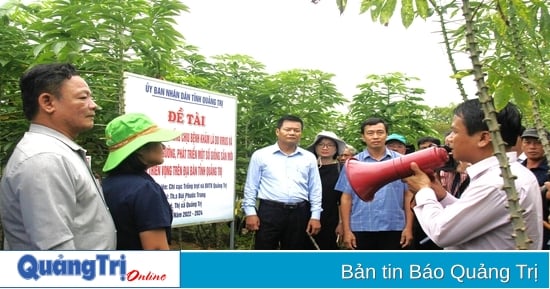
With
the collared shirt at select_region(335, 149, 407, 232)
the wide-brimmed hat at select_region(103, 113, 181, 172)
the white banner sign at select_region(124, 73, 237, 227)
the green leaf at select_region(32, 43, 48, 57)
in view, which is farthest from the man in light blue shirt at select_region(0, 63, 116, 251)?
the collared shirt at select_region(335, 149, 407, 232)

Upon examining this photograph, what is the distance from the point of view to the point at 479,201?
1793 mm

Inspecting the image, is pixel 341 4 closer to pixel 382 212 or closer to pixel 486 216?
pixel 486 216

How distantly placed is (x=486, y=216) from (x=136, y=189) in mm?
1230

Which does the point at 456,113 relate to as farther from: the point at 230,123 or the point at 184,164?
the point at 230,123

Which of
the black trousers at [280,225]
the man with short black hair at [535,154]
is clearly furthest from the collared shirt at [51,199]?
the man with short black hair at [535,154]

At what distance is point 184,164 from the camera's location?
3.71 metres

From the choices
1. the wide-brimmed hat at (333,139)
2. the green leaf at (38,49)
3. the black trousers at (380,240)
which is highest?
the green leaf at (38,49)

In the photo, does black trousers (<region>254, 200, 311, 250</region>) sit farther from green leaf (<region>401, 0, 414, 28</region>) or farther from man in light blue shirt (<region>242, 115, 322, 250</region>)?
green leaf (<region>401, 0, 414, 28</region>)

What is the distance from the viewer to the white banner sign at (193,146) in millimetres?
3434

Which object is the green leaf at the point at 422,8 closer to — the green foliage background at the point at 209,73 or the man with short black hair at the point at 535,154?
the green foliage background at the point at 209,73

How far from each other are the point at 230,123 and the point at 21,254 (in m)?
2.54

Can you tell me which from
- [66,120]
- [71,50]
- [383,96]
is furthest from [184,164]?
[383,96]

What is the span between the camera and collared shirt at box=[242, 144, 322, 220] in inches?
176

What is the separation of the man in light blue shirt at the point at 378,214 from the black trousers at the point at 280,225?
1.25 feet
